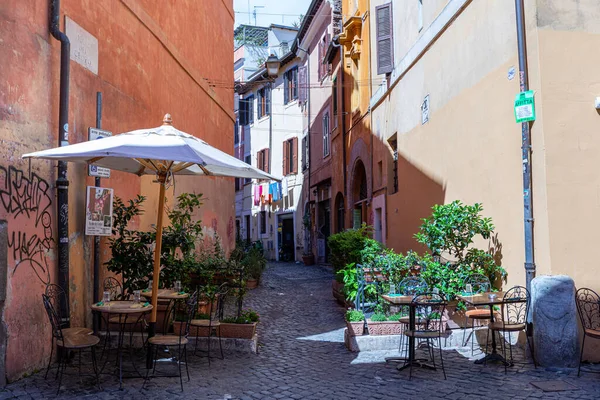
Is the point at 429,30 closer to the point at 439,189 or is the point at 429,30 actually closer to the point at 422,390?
the point at 439,189

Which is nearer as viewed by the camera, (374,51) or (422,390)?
(422,390)

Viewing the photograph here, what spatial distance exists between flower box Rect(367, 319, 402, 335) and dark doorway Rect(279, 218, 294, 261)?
1723 centimetres

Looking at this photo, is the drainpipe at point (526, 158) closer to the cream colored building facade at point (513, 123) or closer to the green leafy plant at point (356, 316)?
the cream colored building facade at point (513, 123)

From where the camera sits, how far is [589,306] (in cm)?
616

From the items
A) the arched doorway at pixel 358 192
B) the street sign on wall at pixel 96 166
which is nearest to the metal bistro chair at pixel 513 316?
the street sign on wall at pixel 96 166

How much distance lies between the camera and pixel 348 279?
7.79 m

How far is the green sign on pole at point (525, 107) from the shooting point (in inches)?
246

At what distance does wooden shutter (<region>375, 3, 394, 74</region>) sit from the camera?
1227 centimetres

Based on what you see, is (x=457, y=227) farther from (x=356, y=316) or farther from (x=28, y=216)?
(x=28, y=216)

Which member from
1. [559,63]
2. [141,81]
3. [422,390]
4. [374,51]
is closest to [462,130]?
[559,63]

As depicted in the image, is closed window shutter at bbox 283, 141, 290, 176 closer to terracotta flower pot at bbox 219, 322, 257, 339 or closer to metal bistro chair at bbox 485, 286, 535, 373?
terracotta flower pot at bbox 219, 322, 257, 339

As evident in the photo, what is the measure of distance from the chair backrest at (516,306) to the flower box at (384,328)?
1.25m

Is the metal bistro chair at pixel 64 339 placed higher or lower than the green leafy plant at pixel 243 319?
higher

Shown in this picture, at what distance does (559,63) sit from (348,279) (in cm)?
373
